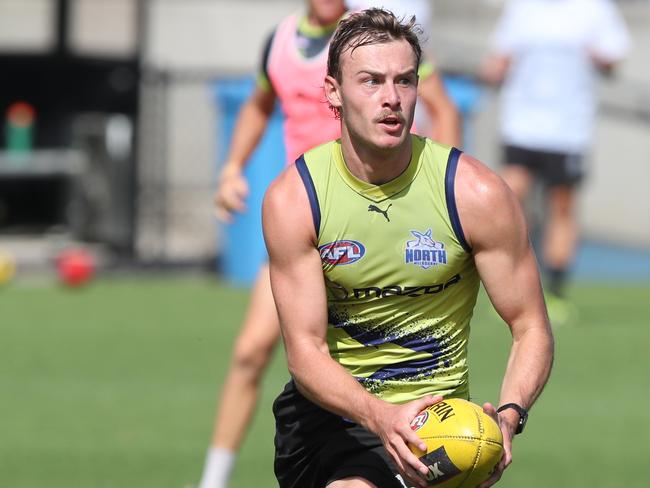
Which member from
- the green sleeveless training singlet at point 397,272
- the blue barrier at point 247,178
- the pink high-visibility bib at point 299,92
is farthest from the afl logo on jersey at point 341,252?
the blue barrier at point 247,178

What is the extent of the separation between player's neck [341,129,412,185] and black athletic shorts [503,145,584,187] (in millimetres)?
7712

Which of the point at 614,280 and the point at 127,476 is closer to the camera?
the point at 127,476

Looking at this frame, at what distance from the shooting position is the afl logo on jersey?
5082 mm

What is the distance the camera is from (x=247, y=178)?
1541 cm

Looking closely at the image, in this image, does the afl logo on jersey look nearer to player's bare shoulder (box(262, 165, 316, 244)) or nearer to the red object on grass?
player's bare shoulder (box(262, 165, 316, 244))

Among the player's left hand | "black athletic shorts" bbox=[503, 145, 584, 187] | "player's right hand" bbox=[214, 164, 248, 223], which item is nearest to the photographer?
the player's left hand

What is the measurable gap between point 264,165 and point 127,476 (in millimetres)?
7892

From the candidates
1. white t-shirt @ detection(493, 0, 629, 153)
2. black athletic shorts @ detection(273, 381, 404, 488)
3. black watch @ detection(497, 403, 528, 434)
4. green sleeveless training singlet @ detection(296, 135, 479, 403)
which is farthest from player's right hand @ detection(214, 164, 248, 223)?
white t-shirt @ detection(493, 0, 629, 153)

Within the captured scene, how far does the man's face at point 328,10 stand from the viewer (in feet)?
22.9

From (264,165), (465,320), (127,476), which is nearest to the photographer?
(465,320)

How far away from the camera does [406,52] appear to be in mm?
4980

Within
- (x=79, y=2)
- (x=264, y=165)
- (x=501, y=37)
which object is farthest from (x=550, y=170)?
(x=79, y=2)

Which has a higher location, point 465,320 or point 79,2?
point 465,320

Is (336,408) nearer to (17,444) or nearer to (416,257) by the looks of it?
(416,257)
